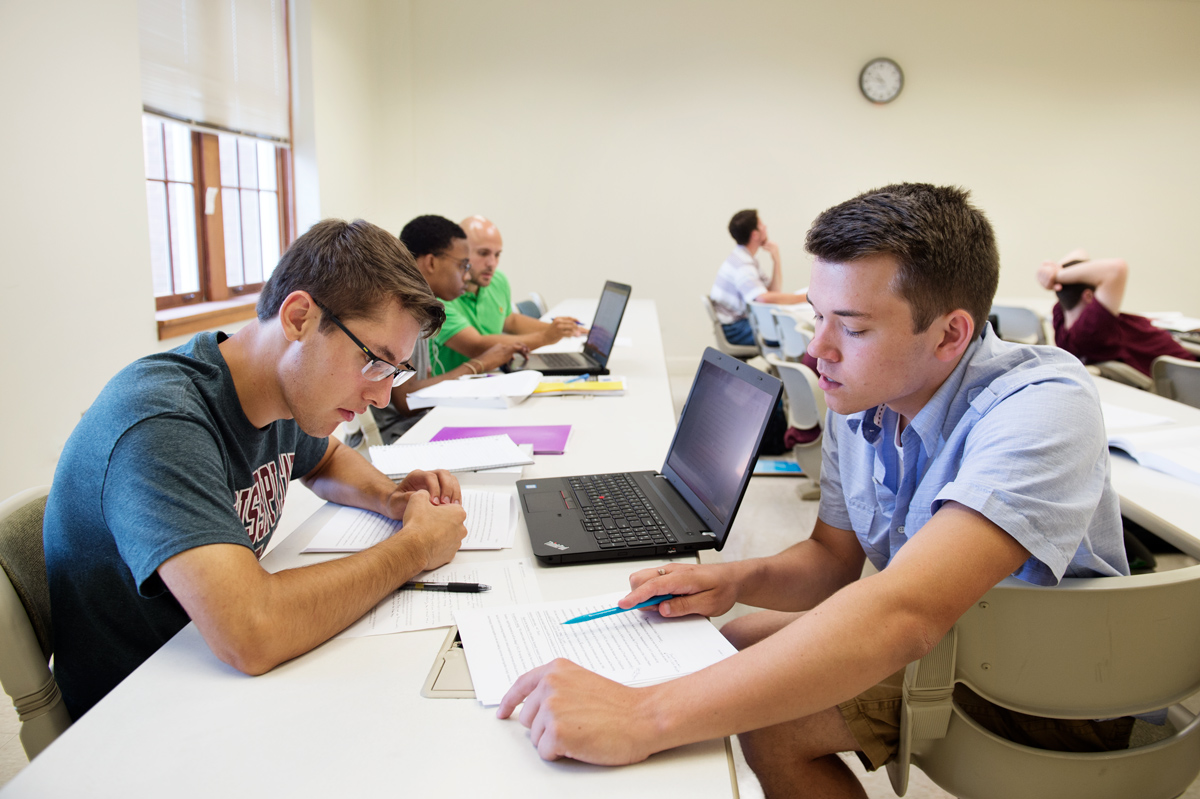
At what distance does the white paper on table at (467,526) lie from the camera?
126 centimetres

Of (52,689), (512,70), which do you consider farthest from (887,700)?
(512,70)

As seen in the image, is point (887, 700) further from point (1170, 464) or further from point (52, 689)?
point (52, 689)

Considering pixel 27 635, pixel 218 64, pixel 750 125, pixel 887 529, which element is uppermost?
pixel 750 125

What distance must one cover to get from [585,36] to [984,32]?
10.5 ft

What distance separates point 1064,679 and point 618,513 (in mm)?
687

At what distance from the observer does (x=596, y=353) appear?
2.99m

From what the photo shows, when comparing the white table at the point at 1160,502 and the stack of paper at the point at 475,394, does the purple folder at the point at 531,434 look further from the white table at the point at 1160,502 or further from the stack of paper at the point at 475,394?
the white table at the point at 1160,502

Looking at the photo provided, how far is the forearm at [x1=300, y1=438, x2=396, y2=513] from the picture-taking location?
1.40m

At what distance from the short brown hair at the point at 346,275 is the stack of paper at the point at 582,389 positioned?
131cm

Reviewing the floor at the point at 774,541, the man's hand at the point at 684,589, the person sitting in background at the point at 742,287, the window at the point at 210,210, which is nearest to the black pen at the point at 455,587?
the man's hand at the point at 684,589

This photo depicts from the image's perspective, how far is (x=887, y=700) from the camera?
1.10 meters

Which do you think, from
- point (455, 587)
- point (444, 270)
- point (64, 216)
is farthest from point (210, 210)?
point (455, 587)

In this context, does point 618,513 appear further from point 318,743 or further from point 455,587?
point 318,743

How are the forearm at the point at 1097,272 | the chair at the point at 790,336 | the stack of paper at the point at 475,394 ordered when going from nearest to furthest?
the stack of paper at the point at 475,394 → the forearm at the point at 1097,272 → the chair at the point at 790,336
